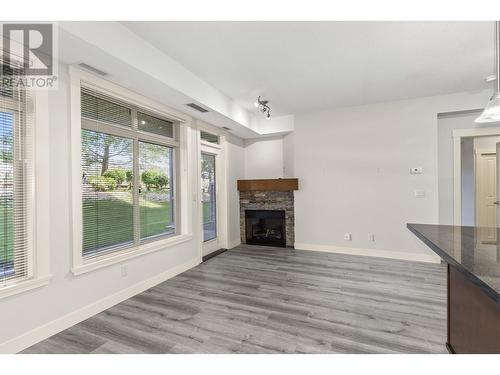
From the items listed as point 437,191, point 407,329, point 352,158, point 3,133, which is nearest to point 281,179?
point 352,158

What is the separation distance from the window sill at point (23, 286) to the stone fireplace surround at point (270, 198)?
151 inches

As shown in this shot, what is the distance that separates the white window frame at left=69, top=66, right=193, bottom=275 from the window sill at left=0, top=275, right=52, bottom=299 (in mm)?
248

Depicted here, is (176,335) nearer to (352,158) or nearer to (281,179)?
(281,179)

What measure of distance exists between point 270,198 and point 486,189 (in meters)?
4.62

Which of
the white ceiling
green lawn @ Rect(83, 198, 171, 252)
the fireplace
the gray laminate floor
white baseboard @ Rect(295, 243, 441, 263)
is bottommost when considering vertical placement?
the gray laminate floor

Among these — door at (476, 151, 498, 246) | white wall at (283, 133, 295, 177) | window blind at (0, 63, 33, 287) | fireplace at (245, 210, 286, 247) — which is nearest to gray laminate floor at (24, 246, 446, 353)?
window blind at (0, 63, 33, 287)

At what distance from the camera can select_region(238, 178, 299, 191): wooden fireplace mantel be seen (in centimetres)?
506

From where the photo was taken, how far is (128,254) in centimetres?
292

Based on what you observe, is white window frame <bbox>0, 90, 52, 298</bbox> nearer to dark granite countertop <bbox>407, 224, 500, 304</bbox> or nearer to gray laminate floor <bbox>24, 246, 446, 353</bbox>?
gray laminate floor <bbox>24, 246, 446, 353</bbox>

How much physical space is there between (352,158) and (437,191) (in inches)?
57.5

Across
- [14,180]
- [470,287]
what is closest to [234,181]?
[14,180]

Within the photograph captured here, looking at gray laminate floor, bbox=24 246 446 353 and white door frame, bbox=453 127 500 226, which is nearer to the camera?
gray laminate floor, bbox=24 246 446 353

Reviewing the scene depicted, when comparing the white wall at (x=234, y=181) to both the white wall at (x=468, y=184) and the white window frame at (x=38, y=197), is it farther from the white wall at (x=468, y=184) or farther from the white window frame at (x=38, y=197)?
the white wall at (x=468, y=184)

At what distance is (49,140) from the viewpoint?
2.18 m
